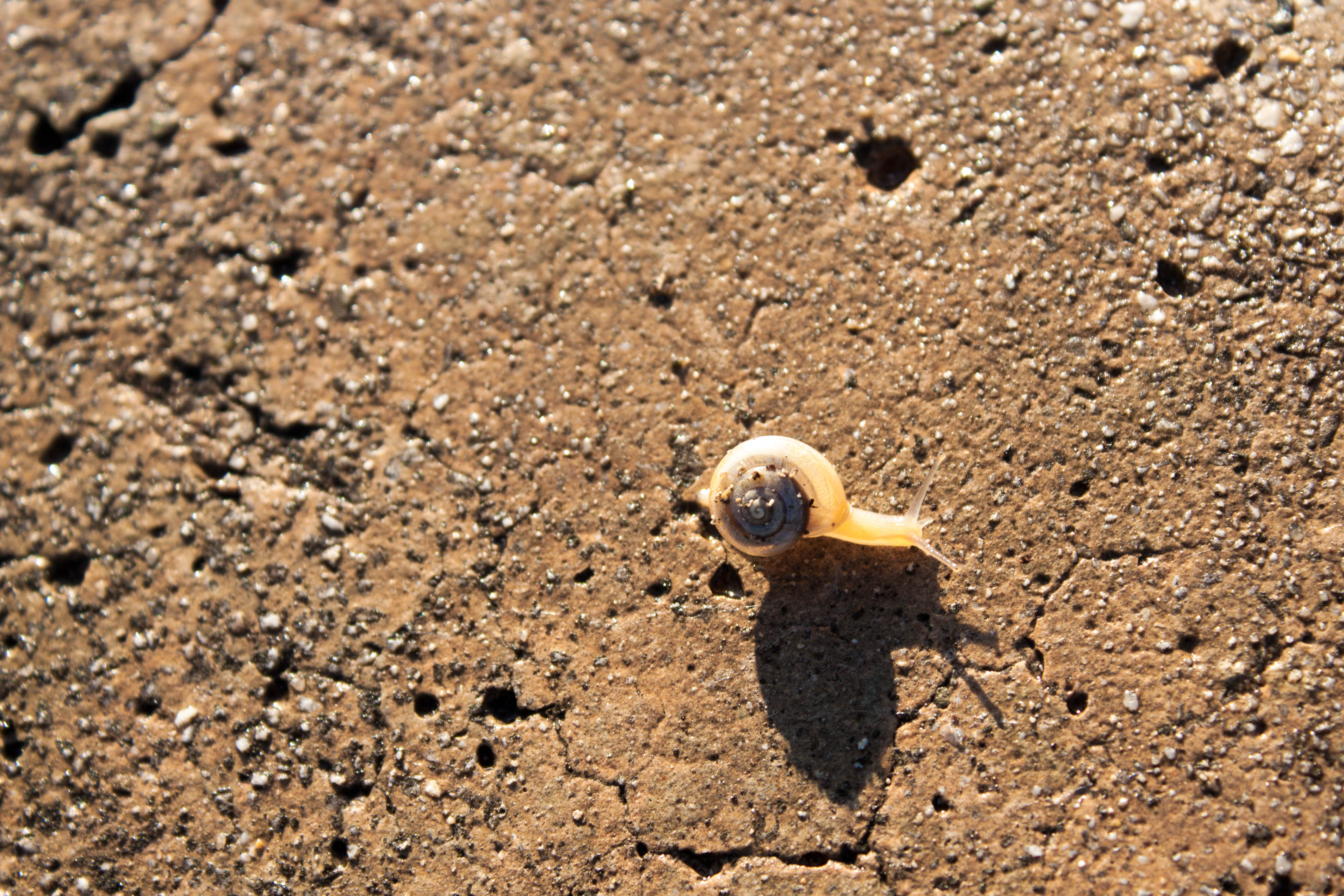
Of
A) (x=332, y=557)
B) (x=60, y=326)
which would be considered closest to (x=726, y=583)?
(x=332, y=557)

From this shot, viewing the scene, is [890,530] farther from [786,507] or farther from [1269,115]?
[1269,115]

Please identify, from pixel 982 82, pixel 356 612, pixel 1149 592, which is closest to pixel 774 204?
pixel 982 82

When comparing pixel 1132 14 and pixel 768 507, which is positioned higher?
pixel 1132 14

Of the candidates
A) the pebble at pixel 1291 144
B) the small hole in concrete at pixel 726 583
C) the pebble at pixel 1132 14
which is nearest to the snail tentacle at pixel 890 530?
the small hole in concrete at pixel 726 583

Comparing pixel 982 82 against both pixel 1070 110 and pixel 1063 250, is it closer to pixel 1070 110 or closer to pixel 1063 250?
pixel 1070 110

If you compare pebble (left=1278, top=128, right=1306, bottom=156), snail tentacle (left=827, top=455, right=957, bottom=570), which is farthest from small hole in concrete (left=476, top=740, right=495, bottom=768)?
pebble (left=1278, top=128, right=1306, bottom=156)

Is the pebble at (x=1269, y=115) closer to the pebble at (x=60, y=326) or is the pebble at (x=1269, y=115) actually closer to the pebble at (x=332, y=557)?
the pebble at (x=332, y=557)
